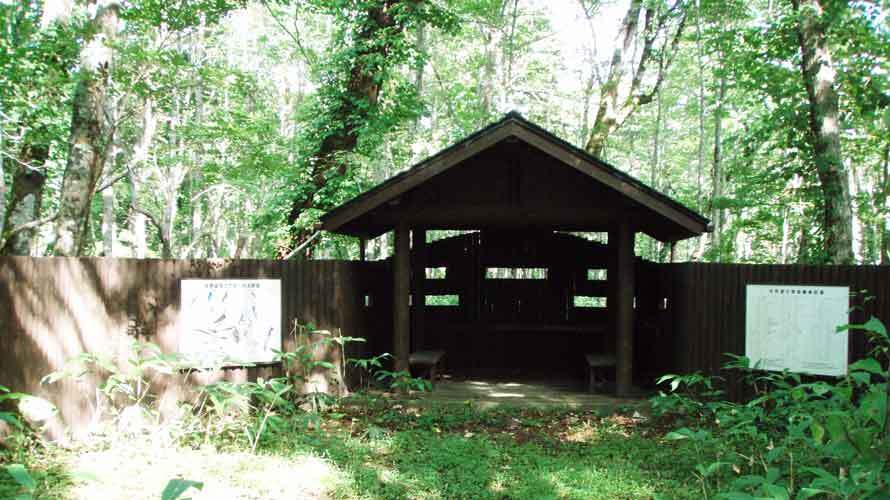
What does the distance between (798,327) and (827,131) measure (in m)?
3.79

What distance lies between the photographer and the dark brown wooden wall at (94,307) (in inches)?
226

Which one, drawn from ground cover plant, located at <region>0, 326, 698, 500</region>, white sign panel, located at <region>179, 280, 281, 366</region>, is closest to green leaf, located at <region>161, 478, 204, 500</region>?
ground cover plant, located at <region>0, 326, 698, 500</region>

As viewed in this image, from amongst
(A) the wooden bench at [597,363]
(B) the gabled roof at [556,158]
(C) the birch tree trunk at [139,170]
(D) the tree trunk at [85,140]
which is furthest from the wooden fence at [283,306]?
(C) the birch tree trunk at [139,170]

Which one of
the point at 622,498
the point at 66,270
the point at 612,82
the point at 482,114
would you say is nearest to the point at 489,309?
the point at 622,498

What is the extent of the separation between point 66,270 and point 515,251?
709cm

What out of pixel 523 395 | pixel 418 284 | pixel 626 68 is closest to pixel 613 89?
pixel 626 68

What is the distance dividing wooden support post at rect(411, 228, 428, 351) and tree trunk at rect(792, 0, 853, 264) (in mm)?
6384

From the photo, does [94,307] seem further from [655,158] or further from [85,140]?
[655,158]

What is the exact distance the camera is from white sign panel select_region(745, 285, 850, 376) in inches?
277

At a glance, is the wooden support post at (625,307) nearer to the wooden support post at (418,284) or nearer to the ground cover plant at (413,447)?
the ground cover plant at (413,447)

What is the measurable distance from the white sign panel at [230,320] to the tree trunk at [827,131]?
27.4 feet

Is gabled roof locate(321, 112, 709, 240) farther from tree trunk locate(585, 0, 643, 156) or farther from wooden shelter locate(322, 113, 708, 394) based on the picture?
tree trunk locate(585, 0, 643, 156)

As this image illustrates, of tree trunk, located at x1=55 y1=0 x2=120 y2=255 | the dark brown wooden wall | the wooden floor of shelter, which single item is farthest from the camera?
the wooden floor of shelter

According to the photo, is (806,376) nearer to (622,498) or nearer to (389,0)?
(622,498)
